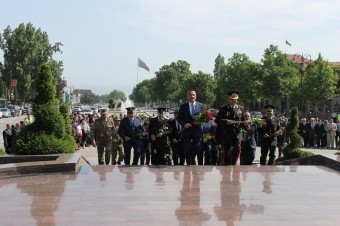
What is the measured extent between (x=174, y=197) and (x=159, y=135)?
4569 millimetres

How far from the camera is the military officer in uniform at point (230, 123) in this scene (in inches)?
414

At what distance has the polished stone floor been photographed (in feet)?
20.2

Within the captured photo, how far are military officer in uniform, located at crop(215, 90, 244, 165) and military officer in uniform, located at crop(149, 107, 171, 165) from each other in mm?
1644

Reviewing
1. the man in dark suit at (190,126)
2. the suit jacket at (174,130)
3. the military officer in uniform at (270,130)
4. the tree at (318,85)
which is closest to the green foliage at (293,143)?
the military officer in uniform at (270,130)

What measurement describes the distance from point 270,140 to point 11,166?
6.17 m

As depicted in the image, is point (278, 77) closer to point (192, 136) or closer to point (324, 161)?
point (324, 161)

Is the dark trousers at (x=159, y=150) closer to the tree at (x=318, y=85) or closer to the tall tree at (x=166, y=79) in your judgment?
the tree at (x=318, y=85)

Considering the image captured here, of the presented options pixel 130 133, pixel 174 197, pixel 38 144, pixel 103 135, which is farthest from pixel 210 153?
pixel 174 197

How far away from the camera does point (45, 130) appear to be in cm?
1185

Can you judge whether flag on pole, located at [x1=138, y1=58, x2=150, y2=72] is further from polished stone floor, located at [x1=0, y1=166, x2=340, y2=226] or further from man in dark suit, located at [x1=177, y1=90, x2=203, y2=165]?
polished stone floor, located at [x1=0, y1=166, x2=340, y2=226]

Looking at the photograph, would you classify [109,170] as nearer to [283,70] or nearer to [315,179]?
[315,179]

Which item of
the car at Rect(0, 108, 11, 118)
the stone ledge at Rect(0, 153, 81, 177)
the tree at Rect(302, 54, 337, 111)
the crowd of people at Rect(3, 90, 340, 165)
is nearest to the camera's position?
the stone ledge at Rect(0, 153, 81, 177)

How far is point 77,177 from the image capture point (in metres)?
9.30

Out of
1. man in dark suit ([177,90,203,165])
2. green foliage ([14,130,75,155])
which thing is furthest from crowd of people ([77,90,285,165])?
green foliage ([14,130,75,155])
